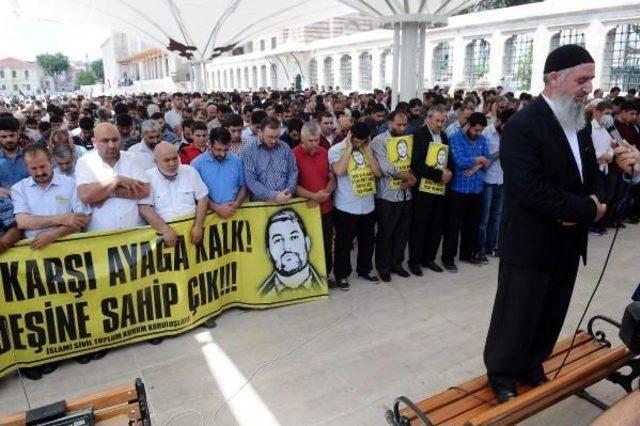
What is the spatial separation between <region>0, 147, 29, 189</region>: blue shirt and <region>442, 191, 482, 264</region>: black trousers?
16.0 ft

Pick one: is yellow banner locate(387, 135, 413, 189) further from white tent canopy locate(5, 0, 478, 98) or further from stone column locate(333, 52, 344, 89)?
stone column locate(333, 52, 344, 89)

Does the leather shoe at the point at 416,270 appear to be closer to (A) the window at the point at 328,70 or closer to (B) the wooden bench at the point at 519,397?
(B) the wooden bench at the point at 519,397

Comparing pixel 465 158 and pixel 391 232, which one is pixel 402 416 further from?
pixel 465 158

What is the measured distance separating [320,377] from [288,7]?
30100mm

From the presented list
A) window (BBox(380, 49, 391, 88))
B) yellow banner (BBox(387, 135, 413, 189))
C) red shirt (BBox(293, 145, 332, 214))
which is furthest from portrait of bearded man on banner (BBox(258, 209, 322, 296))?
window (BBox(380, 49, 391, 88))

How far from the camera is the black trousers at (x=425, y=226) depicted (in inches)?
221

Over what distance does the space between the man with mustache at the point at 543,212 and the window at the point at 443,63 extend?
28.4m

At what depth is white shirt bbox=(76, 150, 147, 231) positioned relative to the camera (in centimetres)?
410

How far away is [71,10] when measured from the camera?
29.3 meters

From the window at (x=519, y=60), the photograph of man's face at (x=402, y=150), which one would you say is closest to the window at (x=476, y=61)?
the window at (x=519, y=60)

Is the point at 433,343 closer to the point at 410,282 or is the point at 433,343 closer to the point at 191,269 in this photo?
the point at 410,282

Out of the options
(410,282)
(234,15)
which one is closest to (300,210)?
(410,282)

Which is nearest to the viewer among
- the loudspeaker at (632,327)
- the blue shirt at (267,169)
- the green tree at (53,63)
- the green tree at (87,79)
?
the loudspeaker at (632,327)

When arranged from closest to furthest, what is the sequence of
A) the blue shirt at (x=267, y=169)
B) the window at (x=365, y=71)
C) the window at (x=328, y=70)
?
the blue shirt at (x=267, y=169) < the window at (x=365, y=71) < the window at (x=328, y=70)
